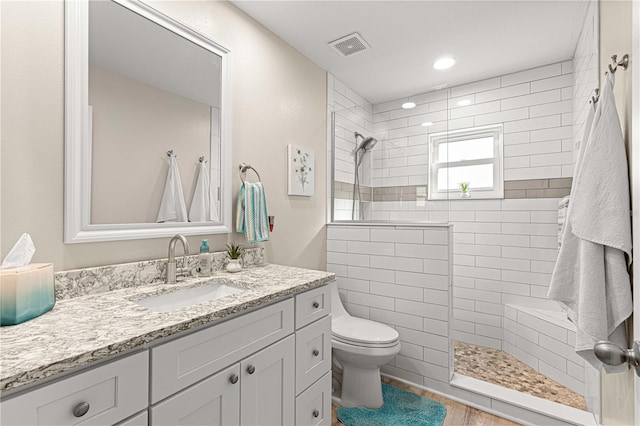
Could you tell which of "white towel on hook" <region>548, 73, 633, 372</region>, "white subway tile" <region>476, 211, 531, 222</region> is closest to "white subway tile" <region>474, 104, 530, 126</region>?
"white subway tile" <region>476, 211, 531, 222</region>

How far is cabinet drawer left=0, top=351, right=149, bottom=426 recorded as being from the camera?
0.65 metres

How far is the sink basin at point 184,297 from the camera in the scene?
129cm

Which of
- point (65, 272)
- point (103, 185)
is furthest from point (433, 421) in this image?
point (103, 185)

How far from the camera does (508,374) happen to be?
235 centimetres

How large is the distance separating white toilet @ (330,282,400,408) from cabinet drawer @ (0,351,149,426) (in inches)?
52.1

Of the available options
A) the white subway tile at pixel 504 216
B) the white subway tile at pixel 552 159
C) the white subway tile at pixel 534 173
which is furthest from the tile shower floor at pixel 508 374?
the white subway tile at pixel 552 159

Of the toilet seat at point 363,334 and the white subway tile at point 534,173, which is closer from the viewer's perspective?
the toilet seat at point 363,334

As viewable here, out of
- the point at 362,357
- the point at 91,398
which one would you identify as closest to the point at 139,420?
the point at 91,398

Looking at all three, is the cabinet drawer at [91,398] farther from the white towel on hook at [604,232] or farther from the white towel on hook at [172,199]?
the white towel on hook at [604,232]

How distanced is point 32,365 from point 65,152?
866 mm

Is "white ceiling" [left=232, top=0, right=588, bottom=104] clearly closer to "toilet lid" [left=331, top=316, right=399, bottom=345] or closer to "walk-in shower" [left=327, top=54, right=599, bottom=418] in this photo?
"walk-in shower" [left=327, top=54, right=599, bottom=418]

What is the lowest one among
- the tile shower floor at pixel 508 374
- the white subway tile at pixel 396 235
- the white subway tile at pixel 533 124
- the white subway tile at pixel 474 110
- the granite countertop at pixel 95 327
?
the tile shower floor at pixel 508 374

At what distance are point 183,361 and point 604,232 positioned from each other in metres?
1.47

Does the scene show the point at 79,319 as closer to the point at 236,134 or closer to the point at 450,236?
the point at 236,134
